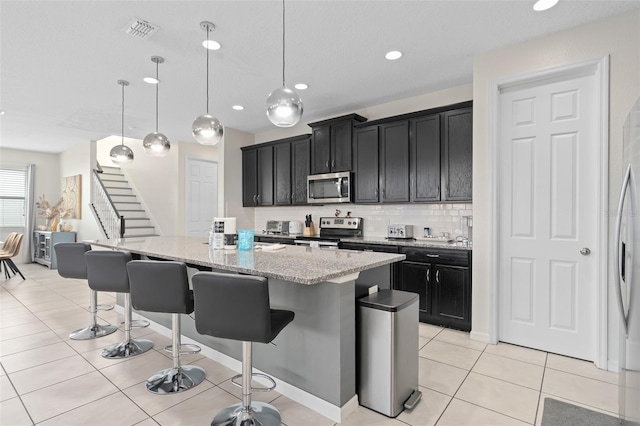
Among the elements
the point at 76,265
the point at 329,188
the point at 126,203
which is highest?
the point at 329,188

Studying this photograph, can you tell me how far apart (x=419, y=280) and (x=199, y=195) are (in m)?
5.61

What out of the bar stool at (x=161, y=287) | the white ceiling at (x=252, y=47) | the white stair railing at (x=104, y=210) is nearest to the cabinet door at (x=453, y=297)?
the white ceiling at (x=252, y=47)

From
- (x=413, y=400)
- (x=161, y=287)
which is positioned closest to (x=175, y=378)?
(x=161, y=287)

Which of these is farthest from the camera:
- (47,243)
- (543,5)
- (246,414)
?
(47,243)

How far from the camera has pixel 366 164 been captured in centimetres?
470

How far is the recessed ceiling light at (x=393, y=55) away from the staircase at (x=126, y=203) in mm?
6498

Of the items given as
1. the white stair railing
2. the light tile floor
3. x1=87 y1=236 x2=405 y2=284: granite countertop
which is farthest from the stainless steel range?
the white stair railing

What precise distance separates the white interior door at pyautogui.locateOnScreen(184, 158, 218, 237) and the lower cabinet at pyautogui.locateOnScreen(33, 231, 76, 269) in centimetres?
277

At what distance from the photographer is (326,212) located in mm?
5527

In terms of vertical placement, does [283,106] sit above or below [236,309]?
above

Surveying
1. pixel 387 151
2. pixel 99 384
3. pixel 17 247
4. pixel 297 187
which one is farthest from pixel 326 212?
pixel 17 247

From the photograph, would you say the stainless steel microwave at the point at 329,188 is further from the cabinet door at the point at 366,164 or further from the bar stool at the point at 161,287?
the bar stool at the point at 161,287

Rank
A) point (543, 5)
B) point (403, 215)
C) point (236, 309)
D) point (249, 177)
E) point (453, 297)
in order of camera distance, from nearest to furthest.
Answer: point (236, 309)
point (543, 5)
point (453, 297)
point (403, 215)
point (249, 177)

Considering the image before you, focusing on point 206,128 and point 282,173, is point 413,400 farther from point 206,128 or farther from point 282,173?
point 282,173
